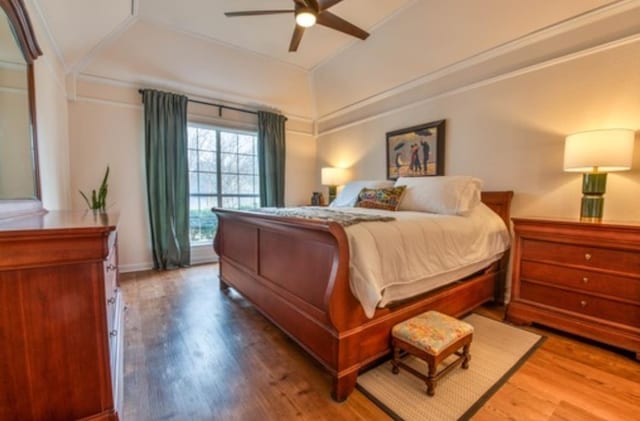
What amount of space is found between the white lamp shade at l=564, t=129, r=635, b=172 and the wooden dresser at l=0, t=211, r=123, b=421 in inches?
115

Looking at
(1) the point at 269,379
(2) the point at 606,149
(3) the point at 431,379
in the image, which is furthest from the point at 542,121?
(1) the point at 269,379

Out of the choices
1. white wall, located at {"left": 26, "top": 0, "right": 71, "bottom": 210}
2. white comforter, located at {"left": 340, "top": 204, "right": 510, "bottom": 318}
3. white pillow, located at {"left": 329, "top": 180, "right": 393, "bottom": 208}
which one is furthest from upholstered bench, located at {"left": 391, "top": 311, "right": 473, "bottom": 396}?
white wall, located at {"left": 26, "top": 0, "right": 71, "bottom": 210}

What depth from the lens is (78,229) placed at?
100 cm

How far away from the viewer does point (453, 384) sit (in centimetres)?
162

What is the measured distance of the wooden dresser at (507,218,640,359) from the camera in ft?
6.17

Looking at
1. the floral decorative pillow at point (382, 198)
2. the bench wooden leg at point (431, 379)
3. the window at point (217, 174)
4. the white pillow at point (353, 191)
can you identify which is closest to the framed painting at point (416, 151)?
the white pillow at point (353, 191)

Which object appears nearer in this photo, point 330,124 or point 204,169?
point 204,169

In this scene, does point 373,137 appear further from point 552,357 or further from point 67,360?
point 67,360

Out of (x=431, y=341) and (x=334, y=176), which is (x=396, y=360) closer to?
(x=431, y=341)

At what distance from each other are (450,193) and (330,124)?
3011 mm

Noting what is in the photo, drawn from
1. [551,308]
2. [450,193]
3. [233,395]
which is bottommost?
[233,395]

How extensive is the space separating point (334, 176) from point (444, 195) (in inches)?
87.1

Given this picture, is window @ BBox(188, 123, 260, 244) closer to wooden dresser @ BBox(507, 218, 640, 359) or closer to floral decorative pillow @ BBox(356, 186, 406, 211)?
floral decorative pillow @ BBox(356, 186, 406, 211)

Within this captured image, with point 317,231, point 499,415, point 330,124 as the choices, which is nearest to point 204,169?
point 330,124
